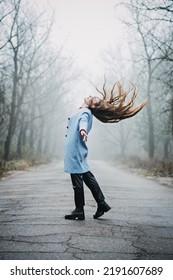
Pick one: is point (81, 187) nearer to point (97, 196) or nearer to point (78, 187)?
point (78, 187)

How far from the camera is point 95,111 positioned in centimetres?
527

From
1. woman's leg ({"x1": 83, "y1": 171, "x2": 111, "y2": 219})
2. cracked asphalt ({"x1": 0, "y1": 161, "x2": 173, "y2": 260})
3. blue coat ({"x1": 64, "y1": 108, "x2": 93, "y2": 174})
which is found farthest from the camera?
woman's leg ({"x1": 83, "y1": 171, "x2": 111, "y2": 219})

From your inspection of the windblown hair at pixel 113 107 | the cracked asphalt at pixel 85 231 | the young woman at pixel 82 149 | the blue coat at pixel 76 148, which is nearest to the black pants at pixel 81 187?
the young woman at pixel 82 149

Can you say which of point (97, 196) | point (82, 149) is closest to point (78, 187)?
point (97, 196)

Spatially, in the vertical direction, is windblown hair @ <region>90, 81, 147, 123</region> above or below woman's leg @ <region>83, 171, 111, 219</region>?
above

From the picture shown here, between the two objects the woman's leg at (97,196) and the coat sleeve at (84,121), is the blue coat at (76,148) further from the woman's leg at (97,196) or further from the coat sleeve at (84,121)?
the woman's leg at (97,196)

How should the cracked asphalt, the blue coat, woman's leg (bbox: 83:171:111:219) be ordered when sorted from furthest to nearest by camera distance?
1. woman's leg (bbox: 83:171:111:219)
2. the blue coat
3. the cracked asphalt

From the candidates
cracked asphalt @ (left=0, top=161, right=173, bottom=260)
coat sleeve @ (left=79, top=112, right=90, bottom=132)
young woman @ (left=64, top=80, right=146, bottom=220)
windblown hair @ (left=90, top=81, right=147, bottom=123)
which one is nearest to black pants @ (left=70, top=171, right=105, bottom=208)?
young woman @ (left=64, top=80, right=146, bottom=220)

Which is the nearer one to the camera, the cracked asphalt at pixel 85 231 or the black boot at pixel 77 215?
the cracked asphalt at pixel 85 231

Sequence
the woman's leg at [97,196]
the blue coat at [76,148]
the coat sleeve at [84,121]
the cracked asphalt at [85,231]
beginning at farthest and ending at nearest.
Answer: the woman's leg at [97,196]
the blue coat at [76,148]
the coat sleeve at [84,121]
the cracked asphalt at [85,231]

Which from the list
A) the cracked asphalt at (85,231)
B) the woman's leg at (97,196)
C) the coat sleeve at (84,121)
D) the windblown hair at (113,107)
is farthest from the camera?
the windblown hair at (113,107)

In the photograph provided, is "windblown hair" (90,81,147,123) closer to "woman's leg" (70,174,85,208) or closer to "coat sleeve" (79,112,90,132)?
"coat sleeve" (79,112,90,132)
